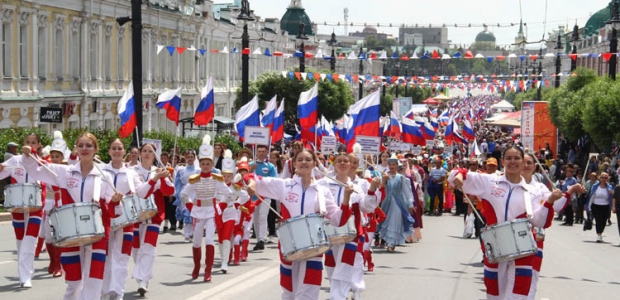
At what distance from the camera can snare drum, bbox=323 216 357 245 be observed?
10.9 metres

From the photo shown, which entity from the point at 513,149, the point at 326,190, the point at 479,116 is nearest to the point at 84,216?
the point at 326,190

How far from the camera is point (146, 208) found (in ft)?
41.7

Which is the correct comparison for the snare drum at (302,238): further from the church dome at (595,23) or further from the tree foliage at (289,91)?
the church dome at (595,23)

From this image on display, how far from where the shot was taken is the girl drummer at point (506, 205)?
32.7 ft

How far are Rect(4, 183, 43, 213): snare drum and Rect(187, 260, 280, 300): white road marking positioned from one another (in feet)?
7.66

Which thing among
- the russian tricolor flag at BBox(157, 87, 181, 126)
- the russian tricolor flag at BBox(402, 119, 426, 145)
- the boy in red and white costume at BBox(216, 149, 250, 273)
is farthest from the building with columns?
the boy in red and white costume at BBox(216, 149, 250, 273)

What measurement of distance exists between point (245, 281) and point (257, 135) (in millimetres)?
10566

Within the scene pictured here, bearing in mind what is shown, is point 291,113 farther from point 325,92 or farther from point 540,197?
point 540,197

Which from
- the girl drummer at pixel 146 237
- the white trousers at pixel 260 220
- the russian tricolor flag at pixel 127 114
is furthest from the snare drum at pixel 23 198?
the russian tricolor flag at pixel 127 114

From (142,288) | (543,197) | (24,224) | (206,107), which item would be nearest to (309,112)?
(206,107)

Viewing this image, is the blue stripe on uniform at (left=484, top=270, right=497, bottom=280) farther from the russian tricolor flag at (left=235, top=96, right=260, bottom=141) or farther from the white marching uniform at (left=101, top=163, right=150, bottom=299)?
the russian tricolor flag at (left=235, top=96, right=260, bottom=141)

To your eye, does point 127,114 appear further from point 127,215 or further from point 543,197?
point 543,197

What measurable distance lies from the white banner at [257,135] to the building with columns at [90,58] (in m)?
10.9

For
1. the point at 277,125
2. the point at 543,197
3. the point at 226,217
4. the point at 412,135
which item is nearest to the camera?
the point at 543,197
